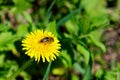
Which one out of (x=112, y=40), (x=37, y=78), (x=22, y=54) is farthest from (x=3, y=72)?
(x=112, y=40)

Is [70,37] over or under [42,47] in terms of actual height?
under

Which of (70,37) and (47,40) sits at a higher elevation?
(47,40)

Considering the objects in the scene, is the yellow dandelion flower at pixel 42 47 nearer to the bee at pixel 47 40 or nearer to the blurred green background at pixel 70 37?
the bee at pixel 47 40

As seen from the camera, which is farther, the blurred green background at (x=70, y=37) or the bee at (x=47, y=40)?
the blurred green background at (x=70, y=37)

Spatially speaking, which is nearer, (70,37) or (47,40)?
(47,40)

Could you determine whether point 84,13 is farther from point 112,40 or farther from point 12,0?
point 12,0

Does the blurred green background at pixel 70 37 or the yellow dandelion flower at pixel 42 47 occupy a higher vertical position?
the yellow dandelion flower at pixel 42 47

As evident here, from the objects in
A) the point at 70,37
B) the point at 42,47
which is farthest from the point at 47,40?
the point at 70,37

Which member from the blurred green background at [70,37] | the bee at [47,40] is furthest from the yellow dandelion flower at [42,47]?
the blurred green background at [70,37]

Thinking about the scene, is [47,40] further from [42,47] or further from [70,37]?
[70,37]

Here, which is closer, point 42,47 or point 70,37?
point 42,47
